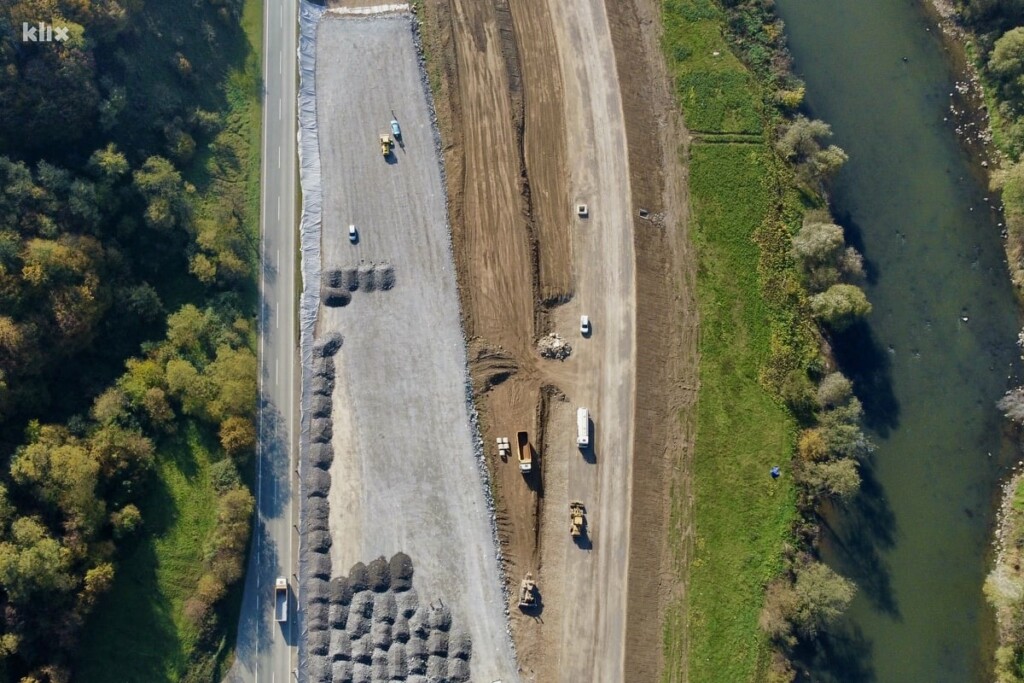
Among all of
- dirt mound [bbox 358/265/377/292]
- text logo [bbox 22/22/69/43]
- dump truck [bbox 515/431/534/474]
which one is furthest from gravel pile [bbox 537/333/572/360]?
text logo [bbox 22/22/69/43]

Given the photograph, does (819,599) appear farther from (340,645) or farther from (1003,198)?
(1003,198)

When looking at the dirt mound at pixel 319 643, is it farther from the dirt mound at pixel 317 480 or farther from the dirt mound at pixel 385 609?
the dirt mound at pixel 317 480

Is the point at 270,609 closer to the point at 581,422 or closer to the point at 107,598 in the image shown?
the point at 107,598

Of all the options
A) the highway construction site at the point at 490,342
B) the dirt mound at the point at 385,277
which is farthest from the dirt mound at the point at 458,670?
the dirt mound at the point at 385,277

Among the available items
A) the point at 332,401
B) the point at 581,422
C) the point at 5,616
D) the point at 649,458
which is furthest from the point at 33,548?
the point at 649,458

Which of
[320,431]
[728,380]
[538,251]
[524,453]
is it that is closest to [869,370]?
[728,380]

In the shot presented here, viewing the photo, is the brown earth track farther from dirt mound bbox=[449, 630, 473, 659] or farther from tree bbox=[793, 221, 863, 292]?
dirt mound bbox=[449, 630, 473, 659]
